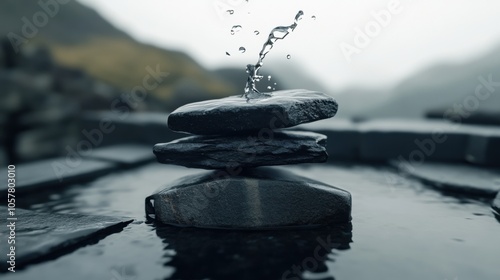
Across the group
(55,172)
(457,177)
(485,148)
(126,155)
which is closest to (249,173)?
(457,177)

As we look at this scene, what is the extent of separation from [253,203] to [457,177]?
2.58 m

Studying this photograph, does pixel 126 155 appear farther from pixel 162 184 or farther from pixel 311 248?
pixel 311 248

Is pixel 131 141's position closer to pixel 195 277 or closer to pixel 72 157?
pixel 72 157

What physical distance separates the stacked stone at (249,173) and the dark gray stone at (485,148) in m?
2.64

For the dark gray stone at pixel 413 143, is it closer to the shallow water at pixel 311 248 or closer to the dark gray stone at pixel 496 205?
the shallow water at pixel 311 248

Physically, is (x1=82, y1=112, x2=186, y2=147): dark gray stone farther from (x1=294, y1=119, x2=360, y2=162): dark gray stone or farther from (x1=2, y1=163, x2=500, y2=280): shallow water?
(x1=2, y1=163, x2=500, y2=280): shallow water

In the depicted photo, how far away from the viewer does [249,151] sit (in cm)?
282

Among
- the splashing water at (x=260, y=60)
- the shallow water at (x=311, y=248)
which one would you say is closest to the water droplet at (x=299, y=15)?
the splashing water at (x=260, y=60)

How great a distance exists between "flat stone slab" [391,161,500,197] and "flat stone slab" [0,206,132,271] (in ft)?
9.88

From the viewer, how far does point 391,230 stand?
2.76m

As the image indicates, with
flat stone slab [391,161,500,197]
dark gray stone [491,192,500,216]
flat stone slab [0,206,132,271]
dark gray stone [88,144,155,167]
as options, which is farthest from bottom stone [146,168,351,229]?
dark gray stone [88,144,155,167]

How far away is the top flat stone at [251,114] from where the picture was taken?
107 inches

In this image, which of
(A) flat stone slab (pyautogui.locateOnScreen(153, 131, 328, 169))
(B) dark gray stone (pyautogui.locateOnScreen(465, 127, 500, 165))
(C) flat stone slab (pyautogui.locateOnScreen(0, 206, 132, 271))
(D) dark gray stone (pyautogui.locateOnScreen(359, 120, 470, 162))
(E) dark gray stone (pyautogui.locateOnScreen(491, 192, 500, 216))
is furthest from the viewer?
(D) dark gray stone (pyautogui.locateOnScreen(359, 120, 470, 162))

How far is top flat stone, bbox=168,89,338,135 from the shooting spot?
2715 mm
